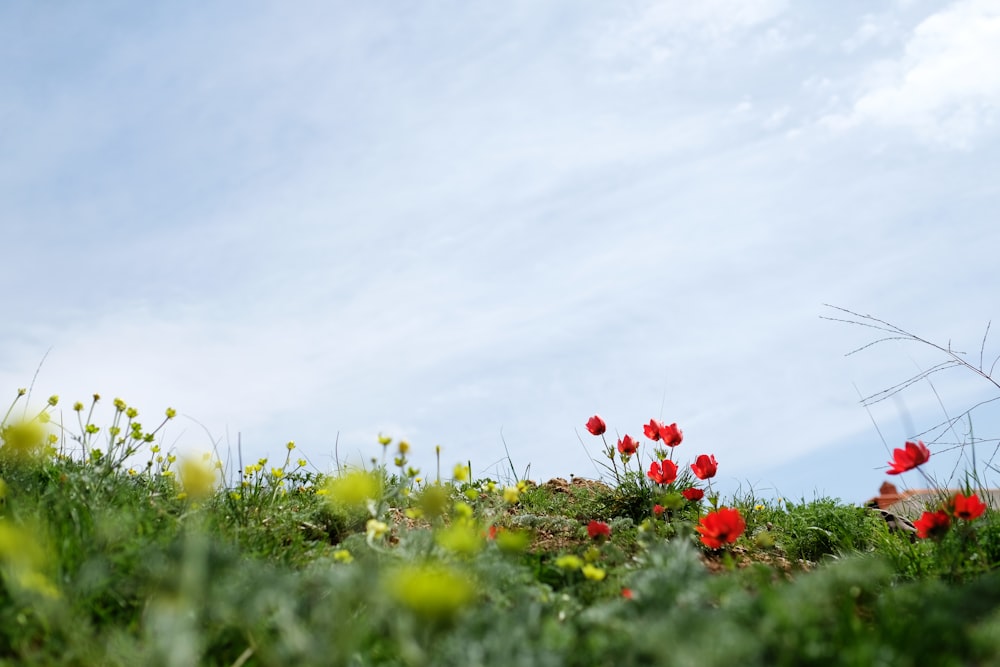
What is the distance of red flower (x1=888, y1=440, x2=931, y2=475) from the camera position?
370 centimetres

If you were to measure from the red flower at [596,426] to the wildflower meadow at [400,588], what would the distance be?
81 centimetres

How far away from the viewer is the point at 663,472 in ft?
15.8

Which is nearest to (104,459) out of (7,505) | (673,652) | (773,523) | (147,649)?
(7,505)

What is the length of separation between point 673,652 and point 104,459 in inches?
131

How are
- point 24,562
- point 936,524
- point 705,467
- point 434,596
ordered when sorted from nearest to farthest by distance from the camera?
point 434,596 → point 24,562 → point 936,524 → point 705,467

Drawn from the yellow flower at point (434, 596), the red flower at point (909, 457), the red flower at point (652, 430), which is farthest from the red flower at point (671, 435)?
the yellow flower at point (434, 596)

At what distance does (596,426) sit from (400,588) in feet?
10.7

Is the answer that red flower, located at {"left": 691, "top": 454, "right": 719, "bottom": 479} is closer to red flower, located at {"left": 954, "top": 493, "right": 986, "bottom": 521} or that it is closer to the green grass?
the green grass

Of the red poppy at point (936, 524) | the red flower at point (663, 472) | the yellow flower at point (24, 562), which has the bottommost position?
the red poppy at point (936, 524)

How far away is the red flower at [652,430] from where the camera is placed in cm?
489

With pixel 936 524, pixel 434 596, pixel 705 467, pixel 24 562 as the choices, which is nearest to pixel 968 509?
pixel 936 524

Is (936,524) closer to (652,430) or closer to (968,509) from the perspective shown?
(968,509)

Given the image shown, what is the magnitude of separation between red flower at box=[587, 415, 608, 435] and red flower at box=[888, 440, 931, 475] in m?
1.74

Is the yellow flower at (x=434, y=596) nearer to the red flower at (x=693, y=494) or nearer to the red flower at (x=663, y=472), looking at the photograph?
the red flower at (x=663, y=472)
